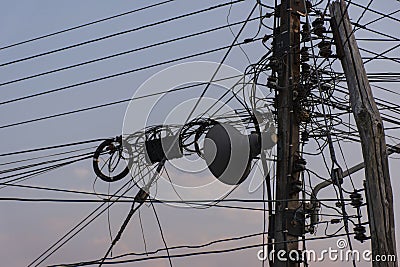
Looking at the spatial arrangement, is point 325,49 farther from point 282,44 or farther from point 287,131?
point 287,131

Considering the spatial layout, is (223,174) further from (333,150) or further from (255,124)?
(333,150)

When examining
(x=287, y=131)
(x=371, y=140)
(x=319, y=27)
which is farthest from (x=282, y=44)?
(x=371, y=140)

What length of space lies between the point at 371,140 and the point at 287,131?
1.40 m

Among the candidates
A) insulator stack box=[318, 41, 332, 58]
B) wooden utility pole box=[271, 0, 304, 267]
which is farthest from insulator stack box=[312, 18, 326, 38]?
wooden utility pole box=[271, 0, 304, 267]

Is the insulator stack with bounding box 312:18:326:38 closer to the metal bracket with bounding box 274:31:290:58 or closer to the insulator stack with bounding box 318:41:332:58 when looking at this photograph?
the insulator stack with bounding box 318:41:332:58

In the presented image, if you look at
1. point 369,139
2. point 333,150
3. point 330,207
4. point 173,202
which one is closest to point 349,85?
point 369,139

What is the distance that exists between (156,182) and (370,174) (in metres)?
3.20

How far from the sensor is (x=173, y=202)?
7.80 meters

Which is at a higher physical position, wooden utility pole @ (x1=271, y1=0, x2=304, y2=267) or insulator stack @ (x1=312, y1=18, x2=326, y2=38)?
insulator stack @ (x1=312, y1=18, x2=326, y2=38)

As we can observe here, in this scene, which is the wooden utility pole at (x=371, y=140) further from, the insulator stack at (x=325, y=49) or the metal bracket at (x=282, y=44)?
the metal bracket at (x=282, y=44)

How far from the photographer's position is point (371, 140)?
19.1 ft

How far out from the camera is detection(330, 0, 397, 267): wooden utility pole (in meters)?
5.53

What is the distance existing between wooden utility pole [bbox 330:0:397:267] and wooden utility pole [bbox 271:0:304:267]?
1003mm

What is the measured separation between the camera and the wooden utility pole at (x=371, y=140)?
18.1 feet
